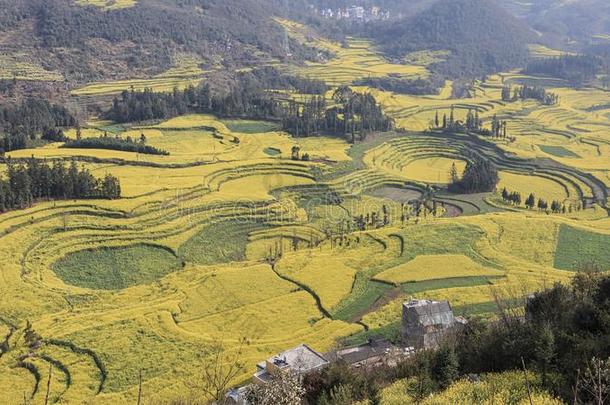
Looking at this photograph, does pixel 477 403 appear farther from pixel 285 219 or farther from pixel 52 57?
pixel 52 57

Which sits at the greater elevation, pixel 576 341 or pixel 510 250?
pixel 576 341

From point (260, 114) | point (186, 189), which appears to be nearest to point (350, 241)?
point (186, 189)

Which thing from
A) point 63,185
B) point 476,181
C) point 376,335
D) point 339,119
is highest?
point 339,119

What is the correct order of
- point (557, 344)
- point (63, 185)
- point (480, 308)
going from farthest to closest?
point (63, 185)
point (480, 308)
point (557, 344)

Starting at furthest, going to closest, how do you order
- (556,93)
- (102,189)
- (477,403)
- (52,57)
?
(556,93), (52,57), (102,189), (477,403)

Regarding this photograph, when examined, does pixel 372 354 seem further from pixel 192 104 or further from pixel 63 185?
pixel 192 104

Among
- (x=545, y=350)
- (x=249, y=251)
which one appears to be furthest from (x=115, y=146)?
(x=545, y=350)
